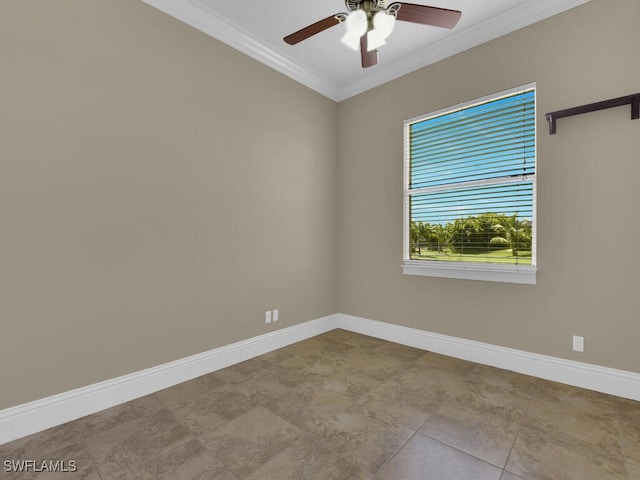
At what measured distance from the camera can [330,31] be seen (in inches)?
114

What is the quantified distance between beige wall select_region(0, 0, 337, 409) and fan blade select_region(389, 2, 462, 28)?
1.73 meters

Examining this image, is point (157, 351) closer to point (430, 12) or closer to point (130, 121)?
point (130, 121)

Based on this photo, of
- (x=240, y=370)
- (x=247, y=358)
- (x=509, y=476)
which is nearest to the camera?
(x=509, y=476)

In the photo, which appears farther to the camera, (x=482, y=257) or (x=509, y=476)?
(x=482, y=257)

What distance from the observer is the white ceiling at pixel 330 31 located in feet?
8.29

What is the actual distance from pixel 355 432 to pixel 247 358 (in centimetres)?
149

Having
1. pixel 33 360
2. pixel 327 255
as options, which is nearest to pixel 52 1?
pixel 33 360

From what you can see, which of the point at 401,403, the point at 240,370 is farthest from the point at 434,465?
the point at 240,370

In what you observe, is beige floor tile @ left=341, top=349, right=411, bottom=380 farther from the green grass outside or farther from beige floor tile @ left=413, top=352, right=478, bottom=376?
the green grass outside

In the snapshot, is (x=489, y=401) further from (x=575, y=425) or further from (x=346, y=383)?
(x=346, y=383)

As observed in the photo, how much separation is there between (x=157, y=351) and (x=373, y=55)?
9.17ft

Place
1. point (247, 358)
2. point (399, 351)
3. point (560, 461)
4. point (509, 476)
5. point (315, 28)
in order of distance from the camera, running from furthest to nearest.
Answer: point (399, 351), point (247, 358), point (315, 28), point (560, 461), point (509, 476)

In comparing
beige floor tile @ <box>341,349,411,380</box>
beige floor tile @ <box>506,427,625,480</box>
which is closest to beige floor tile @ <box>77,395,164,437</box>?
beige floor tile @ <box>341,349,411,380</box>

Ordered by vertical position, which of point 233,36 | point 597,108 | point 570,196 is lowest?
point 570,196
